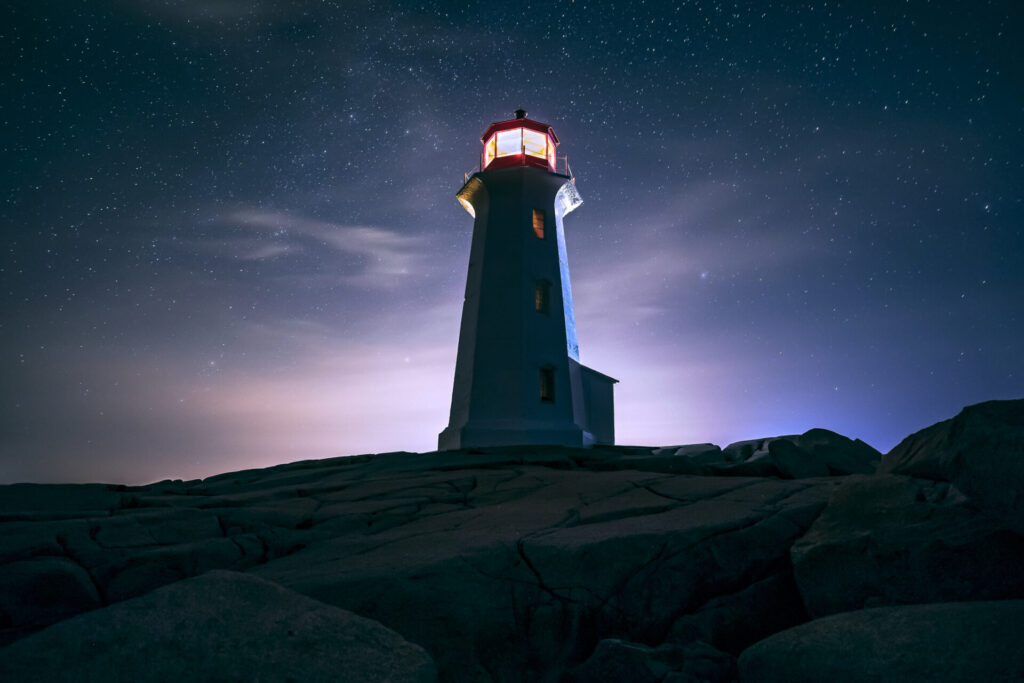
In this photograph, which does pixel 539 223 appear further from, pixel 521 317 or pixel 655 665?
pixel 655 665

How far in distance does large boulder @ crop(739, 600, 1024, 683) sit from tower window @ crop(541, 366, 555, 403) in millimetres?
14066

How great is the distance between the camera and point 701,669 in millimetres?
3721

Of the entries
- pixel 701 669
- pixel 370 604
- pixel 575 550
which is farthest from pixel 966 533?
pixel 370 604

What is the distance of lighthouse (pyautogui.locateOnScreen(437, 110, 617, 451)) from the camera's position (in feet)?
56.6

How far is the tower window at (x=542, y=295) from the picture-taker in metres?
18.5

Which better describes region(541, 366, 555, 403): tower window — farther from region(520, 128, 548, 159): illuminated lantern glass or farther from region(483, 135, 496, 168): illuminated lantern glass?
region(483, 135, 496, 168): illuminated lantern glass

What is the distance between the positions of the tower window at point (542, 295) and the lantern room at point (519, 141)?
181 inches

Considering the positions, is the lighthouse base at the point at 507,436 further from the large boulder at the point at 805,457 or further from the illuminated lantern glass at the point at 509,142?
the illuminated lantern glass at the point at 509,142

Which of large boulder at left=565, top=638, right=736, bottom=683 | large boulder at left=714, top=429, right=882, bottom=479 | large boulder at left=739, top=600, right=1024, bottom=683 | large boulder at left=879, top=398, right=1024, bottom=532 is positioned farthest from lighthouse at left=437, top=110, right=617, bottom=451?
large boulder at left=739, top=600, right=1024, bottom=683

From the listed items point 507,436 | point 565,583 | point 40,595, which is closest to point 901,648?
point 565,583

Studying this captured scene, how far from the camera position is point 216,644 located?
10.1 feet

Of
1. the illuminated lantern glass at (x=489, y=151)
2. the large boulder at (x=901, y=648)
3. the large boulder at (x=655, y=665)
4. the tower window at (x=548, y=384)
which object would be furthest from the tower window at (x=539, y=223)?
the large boulder at (x=901, y=648)

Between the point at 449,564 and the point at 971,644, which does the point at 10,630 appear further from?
the point at 971,644

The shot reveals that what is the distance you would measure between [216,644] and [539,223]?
17.7m
